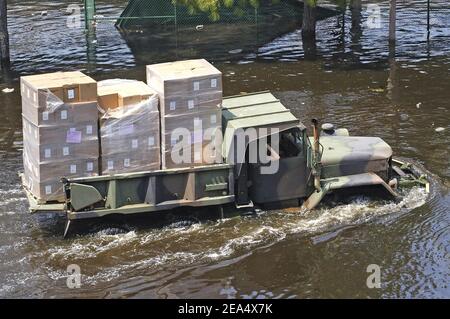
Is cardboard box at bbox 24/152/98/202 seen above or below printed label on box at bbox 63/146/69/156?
below

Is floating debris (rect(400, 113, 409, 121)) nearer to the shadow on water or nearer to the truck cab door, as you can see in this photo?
the truck cab door

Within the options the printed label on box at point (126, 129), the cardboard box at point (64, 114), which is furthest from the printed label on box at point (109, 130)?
the cardboard box at point (64, 114)

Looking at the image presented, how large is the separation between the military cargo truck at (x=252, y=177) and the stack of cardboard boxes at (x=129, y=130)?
0.34 meters

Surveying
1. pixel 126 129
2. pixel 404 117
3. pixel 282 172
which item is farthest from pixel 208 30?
pixel 126 129

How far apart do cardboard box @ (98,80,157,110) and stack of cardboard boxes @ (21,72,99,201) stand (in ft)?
1.35

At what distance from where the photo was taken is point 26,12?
1345 inches

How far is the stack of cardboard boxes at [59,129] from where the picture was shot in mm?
12656

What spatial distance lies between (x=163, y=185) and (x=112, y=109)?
5.05 ft

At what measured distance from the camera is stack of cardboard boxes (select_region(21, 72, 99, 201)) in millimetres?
12656

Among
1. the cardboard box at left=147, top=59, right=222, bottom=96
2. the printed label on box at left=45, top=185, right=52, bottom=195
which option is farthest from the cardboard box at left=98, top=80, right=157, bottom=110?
the printed label on box at left=45, top=185, right=52, bottom=195

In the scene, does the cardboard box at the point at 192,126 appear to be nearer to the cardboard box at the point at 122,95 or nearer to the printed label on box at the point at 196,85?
the printed label on box at the point at 196,85

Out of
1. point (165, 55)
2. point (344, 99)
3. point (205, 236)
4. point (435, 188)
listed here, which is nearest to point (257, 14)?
point (165, 55)

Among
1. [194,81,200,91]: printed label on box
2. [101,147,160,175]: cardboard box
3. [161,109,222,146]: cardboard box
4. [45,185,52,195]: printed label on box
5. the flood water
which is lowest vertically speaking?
the flood water
